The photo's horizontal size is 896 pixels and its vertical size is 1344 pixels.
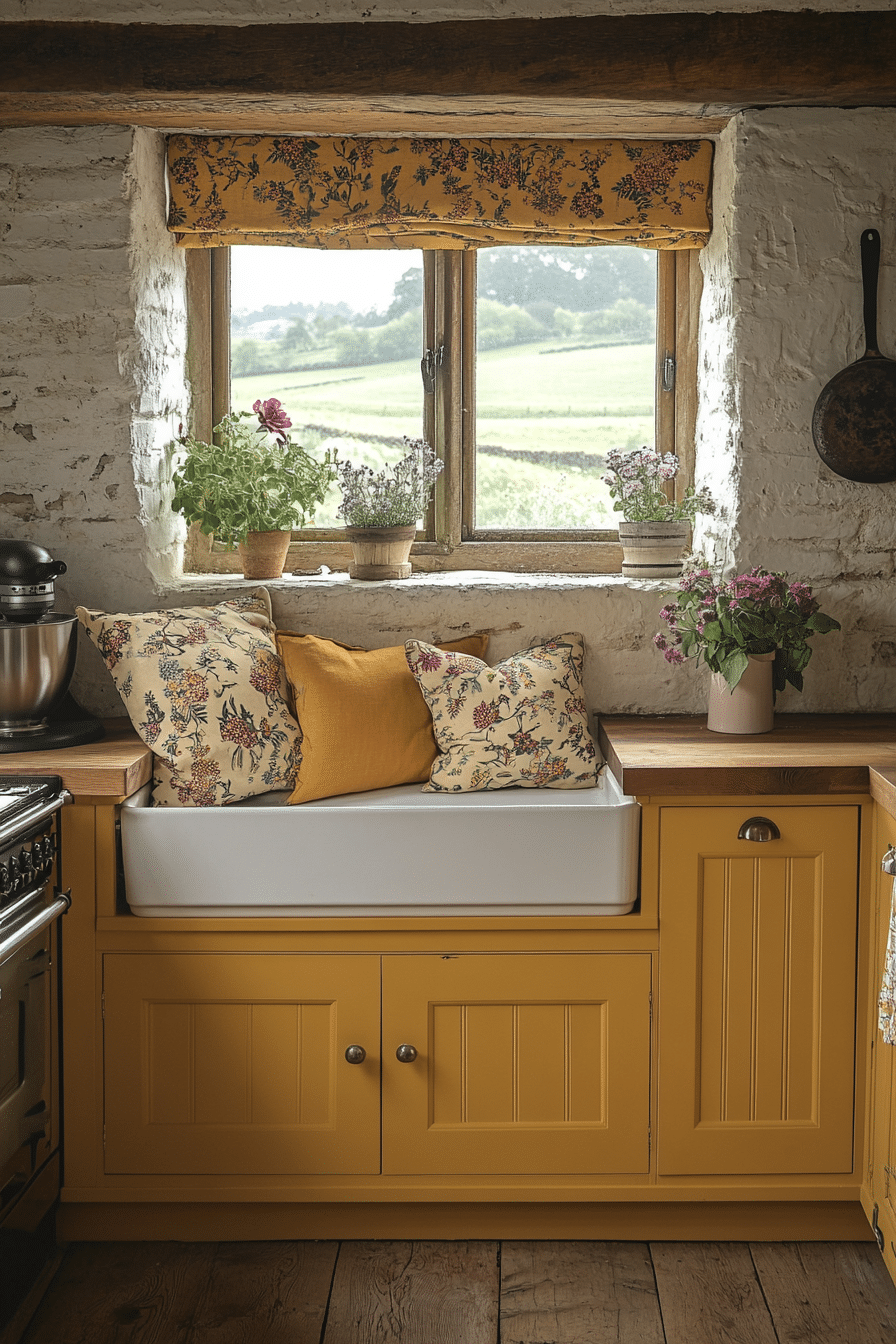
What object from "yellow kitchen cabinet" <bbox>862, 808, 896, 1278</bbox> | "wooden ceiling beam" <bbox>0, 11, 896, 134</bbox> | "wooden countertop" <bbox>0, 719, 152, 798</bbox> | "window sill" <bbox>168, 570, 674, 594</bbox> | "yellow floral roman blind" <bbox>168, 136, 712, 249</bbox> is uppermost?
"wooden ceiling beam" <bbox>0, 11, 896, 134</bbox>

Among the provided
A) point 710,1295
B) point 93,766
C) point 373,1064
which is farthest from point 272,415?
point 710,1295

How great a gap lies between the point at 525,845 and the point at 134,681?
0.88m

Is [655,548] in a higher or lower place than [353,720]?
higher

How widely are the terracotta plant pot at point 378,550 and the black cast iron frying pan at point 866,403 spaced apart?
1.05m

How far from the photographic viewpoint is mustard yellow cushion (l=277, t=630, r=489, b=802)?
8.29ft

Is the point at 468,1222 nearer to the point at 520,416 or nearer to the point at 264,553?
the point at 264,553

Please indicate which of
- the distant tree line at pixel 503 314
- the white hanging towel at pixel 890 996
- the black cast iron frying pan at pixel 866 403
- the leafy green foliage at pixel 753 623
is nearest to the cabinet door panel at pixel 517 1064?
the white hanging towel at pixel 890 996

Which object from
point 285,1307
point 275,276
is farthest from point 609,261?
point 285,1307

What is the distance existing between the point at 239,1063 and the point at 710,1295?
1.00 metres

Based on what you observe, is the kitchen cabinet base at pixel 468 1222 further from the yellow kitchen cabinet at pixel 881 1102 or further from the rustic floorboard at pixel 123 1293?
the yellow kitchen cabinet at pixel 881 1102

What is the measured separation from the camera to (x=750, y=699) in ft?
8.61

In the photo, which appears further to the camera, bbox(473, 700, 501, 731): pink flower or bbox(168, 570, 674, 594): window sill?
bbox(168, 570, 674, 594): window sill

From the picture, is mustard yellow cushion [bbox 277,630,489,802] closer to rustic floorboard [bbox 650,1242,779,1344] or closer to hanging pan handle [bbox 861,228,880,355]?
rustic floorboard [bbox 650,1242,779,1344]

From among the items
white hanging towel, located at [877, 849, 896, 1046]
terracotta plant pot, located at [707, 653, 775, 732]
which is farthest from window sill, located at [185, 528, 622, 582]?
white hanging towel, located at [877, 849, 896, 1046]
